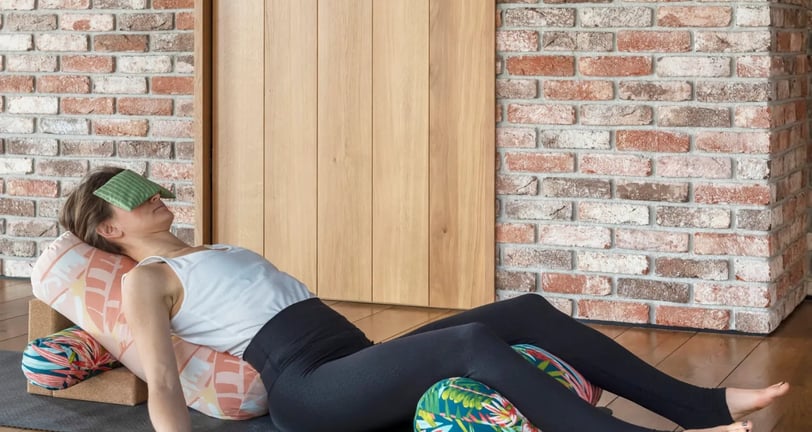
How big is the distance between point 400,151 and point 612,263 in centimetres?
84

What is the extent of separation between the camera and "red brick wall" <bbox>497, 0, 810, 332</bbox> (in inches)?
141

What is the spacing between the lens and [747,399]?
2297 mm

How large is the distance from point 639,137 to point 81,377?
6.42 feet

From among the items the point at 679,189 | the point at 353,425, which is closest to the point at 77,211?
the point at 353,425

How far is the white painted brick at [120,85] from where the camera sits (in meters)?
4.36

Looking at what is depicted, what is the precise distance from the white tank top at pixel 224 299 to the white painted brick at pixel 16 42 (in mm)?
2391

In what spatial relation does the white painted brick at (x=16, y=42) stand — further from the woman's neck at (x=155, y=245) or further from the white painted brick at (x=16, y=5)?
the woman's neck at (x=155, y=245)

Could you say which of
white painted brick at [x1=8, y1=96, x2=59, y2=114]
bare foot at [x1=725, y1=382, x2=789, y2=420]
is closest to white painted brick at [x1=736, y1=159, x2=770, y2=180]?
bare foot at [x1=725, y1=382, x2=789, y2=420]

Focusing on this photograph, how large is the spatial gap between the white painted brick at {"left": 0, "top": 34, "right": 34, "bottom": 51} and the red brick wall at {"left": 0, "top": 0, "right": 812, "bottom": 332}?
194 centimetres

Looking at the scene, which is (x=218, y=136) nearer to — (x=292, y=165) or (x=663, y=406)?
(x=292, y=165)

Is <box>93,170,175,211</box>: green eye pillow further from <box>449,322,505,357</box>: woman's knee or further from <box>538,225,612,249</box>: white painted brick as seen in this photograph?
<box>538,225,612,249</box>: white painted brick

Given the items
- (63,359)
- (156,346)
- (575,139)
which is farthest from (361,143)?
(156,346)

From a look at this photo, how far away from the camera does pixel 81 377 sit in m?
2.66

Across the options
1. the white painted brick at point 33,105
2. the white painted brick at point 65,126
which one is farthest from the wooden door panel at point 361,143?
the white painted brick at point 33,105
